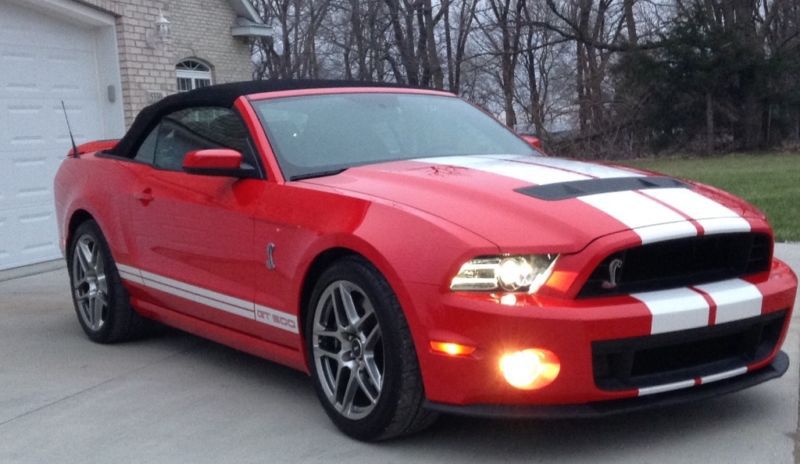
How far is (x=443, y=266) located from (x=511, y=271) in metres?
0.24

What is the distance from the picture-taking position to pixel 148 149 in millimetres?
6082

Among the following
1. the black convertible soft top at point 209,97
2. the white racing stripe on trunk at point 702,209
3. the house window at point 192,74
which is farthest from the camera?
the house window at point 192,74

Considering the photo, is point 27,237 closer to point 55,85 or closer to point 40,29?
point 55,85

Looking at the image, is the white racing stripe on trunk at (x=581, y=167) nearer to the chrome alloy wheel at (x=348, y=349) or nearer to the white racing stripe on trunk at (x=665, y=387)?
the white racing stripe on trunk at (x=665, y=387)

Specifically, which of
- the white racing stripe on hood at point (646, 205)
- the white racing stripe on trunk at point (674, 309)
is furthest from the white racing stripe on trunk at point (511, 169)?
the white racing stripe on trunk at point (674, 309)

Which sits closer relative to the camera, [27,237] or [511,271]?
[511,271]

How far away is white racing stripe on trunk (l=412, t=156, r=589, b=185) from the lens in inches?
173

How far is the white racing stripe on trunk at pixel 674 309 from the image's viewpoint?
368 centimetres

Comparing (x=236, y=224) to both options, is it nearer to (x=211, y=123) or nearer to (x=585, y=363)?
(x=211, y=123)

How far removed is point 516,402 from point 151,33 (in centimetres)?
926

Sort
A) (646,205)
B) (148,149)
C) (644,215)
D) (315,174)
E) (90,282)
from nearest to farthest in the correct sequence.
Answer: (644,215), (646,205), (315,174), (148,149), (90,282)

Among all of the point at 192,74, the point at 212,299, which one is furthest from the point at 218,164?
the point at 192,74

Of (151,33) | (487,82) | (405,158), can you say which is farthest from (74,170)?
(487,82)

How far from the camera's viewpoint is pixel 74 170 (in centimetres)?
665
